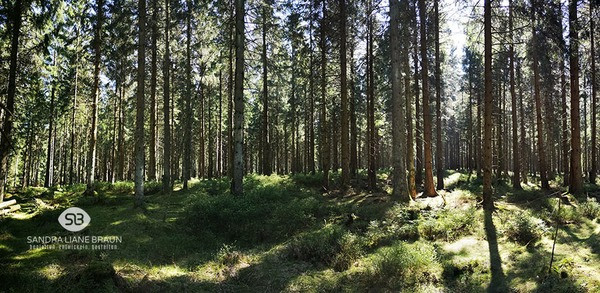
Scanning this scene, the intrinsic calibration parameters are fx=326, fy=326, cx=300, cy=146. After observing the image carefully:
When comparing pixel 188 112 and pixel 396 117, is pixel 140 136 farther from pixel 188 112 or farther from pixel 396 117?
pixel 396 117

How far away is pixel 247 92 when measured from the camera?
2747 centimetres

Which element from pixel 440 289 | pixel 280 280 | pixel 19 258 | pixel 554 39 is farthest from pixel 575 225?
pixel 19 258

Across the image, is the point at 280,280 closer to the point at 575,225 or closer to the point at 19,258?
the point at 19,258

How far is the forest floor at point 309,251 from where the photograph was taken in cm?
650

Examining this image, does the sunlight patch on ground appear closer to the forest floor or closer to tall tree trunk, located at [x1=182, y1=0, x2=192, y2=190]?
the forest floor

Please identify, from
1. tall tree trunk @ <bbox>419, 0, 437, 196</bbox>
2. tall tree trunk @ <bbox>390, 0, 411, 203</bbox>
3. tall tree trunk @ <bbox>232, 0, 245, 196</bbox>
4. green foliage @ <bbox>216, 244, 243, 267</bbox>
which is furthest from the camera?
tall tree trunk @ <bbox>419, 0, 437, 196</bbox>

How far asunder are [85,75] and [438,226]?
25994 millimetres

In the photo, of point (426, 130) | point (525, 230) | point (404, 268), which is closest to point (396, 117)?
point (426, 130)

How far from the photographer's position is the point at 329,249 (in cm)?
→ 847

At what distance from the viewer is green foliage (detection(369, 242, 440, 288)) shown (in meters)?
6.82

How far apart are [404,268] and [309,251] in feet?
8.54

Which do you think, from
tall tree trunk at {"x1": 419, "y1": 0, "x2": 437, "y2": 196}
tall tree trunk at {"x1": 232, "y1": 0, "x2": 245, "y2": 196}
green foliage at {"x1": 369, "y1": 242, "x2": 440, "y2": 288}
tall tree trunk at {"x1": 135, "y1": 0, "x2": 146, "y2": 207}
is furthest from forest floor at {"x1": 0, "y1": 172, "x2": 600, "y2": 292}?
tall tree trunk at {"x1": 419, "y1": 0, "x2": 437, "y2": 196}

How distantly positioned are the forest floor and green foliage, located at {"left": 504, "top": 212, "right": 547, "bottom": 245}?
0.03m
